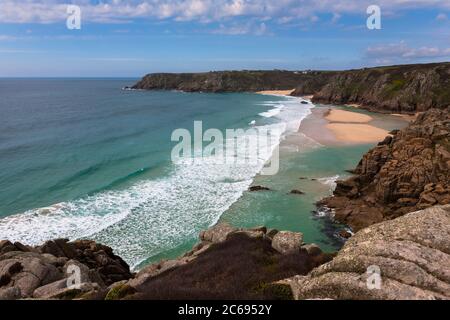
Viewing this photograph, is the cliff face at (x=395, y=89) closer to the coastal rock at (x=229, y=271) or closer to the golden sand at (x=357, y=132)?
the golden sand at (x=357, y=132)

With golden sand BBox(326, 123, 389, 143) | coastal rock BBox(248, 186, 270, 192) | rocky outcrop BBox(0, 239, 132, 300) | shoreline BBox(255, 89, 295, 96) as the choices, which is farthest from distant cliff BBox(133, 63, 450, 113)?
rocky outcrop BBox(0, 239, 132, 300)

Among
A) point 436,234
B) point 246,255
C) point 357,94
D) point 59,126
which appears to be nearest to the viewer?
point 436,234

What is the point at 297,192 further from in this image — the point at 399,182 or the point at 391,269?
the point at 391,269

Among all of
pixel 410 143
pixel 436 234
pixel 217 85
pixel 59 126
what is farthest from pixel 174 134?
pixel 217 85

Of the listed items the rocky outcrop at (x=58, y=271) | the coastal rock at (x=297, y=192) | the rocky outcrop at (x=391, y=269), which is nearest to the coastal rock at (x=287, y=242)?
the rocky outcrop at (x=391, y=269)

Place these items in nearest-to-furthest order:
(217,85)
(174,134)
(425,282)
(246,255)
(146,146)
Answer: (425,282)
(246,255)
(146,146)
(174,134)
(217,85)

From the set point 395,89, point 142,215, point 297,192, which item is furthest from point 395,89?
point 142,215

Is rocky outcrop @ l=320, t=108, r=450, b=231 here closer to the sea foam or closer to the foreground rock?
the sea foam
